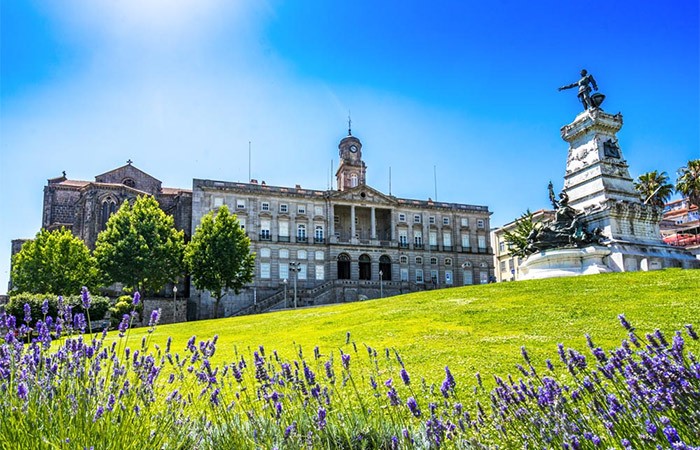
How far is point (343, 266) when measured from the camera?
5947cm

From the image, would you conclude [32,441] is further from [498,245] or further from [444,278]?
[498,245]

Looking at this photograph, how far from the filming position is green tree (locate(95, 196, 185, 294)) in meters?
41.7

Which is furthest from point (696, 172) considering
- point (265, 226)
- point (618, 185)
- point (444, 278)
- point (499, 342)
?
point (265, 226)

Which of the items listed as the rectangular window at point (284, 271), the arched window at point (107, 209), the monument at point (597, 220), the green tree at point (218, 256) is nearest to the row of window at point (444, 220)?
the rectangular window at point (284, 271)

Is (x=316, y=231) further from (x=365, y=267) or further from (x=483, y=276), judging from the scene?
(x=483, y=276)

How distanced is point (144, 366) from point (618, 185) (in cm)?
2553

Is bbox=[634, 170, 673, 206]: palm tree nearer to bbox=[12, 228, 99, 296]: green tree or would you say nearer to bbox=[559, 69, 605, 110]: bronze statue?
bbox=[559, 69, 605, 110]: bronze statue

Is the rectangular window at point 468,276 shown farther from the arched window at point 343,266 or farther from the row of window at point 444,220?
the arched window at point 343,266

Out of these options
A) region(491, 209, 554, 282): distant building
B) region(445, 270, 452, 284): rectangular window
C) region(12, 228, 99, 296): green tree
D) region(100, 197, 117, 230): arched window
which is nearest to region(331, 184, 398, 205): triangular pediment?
region(445, 270, 452, 284): rectangular window

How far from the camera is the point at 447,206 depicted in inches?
2611

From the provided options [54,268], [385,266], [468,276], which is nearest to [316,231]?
[385,266]

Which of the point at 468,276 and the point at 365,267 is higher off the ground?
the point at 365,267

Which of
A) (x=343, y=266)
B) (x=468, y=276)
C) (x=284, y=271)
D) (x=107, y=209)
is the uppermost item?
(x=107, y=209)

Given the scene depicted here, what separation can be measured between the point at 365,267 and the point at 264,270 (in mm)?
13324
